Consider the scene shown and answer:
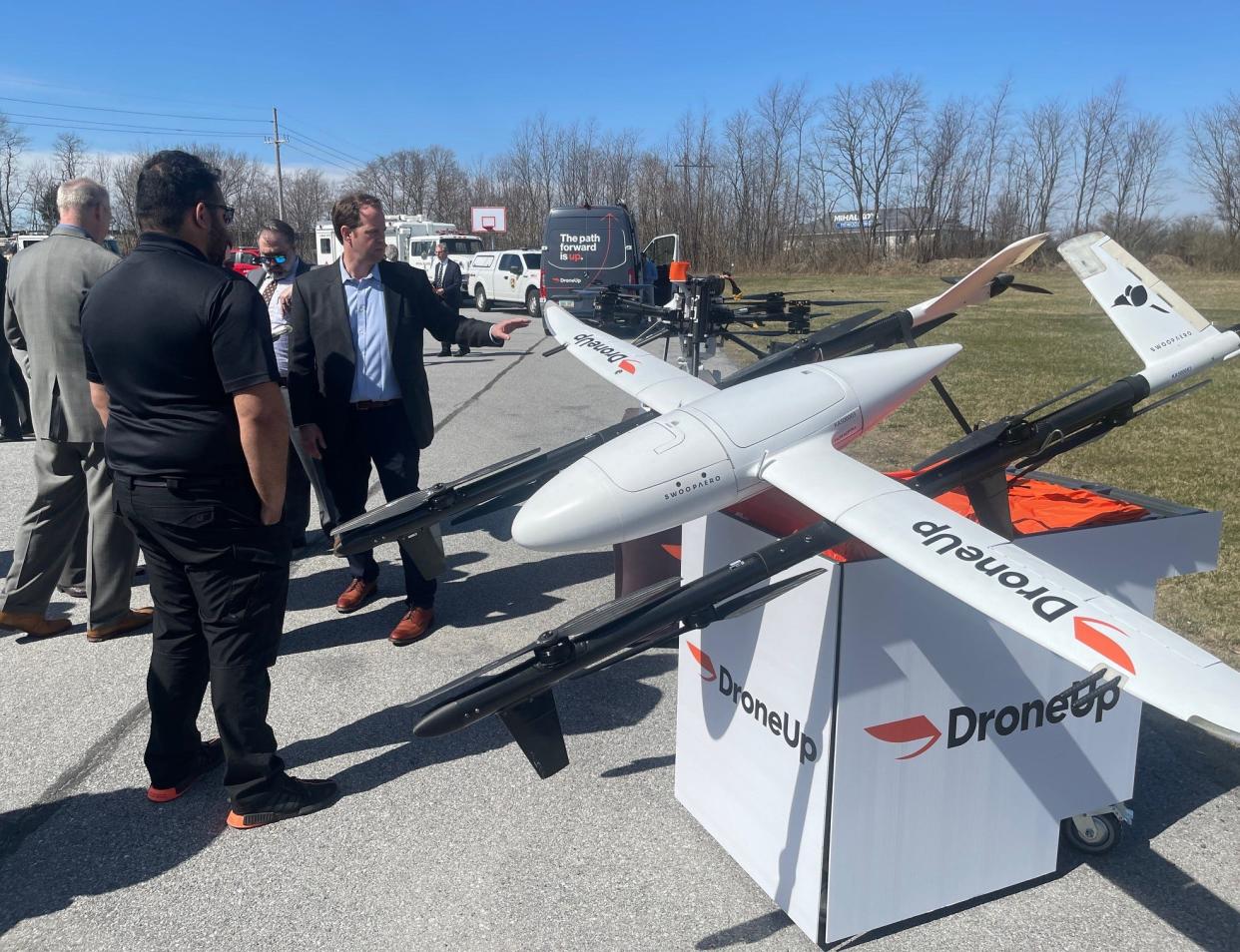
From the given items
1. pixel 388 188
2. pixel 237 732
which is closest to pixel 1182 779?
pixel 237 732

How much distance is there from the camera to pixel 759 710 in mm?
2670

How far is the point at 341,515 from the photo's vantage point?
4.73 metres

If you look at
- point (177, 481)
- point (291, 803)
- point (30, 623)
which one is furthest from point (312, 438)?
point (291, 803)

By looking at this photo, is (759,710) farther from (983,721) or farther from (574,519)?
(574,519)

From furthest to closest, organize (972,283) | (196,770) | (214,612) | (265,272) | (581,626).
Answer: (265,272) → (972,283) → (196,770) → (214,612) → (581,626)

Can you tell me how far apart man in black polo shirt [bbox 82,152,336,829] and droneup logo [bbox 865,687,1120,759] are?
2075 mm

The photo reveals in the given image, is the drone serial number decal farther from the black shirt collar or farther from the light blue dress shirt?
the black shirt collar

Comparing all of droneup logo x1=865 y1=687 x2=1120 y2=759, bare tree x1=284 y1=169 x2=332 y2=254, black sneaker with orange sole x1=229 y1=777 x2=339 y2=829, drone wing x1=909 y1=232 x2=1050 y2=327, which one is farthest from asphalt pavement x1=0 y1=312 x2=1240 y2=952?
bare tree x1=284 y1=169 x2=332 y2=254

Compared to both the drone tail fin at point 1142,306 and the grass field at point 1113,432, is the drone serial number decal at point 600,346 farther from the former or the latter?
the grass field at point 1113,432

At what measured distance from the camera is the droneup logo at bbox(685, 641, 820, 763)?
2457 millimetres

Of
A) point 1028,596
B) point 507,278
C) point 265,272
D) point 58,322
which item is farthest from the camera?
point 507,278

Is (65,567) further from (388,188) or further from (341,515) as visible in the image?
(388,188)

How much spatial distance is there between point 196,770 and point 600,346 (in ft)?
8.24

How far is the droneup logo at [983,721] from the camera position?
2424mm
